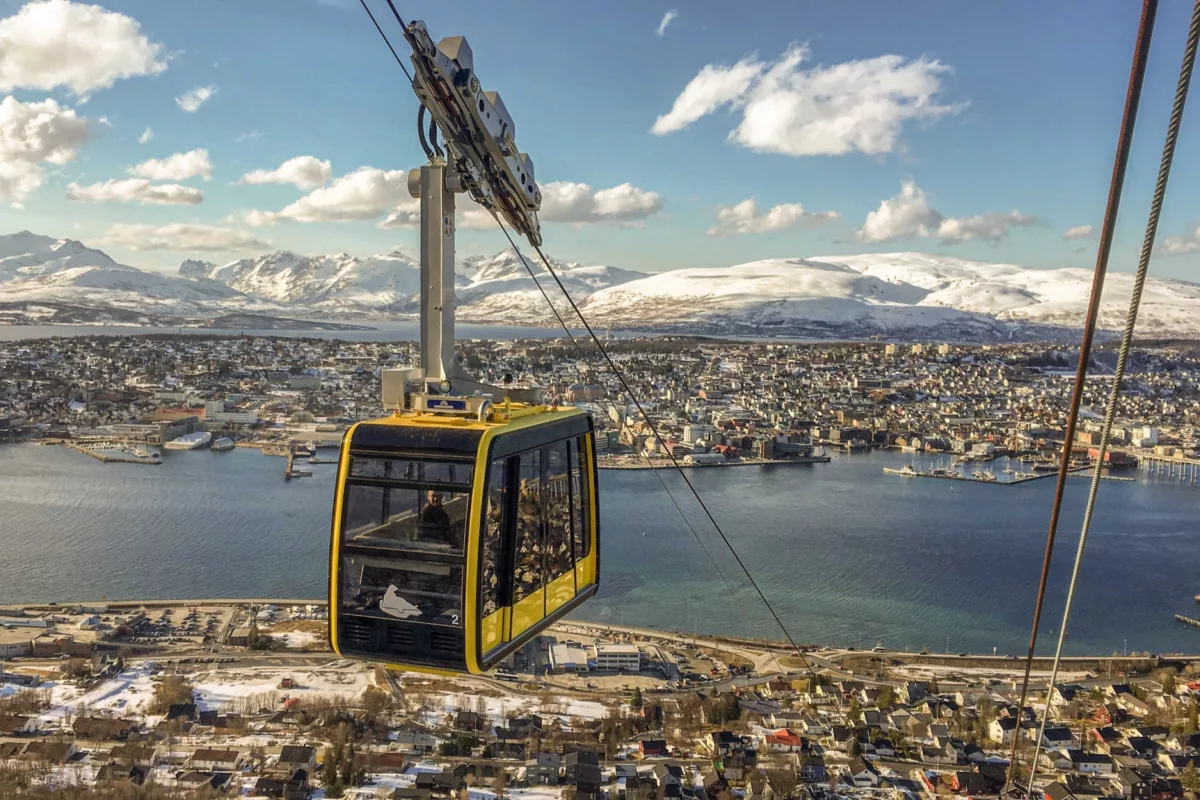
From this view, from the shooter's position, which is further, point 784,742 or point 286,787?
point 784,742

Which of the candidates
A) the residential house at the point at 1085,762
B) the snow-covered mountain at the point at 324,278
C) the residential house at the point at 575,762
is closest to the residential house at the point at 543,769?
the residential house at the point at 575,762

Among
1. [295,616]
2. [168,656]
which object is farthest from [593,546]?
[295,616]

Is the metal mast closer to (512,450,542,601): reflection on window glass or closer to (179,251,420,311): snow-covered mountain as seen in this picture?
(512,450,542,601): reflection on window glass

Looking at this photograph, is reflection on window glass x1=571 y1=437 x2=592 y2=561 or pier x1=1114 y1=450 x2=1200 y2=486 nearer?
reflection on window glass x1=571 y1=437 x2=592 y2=561

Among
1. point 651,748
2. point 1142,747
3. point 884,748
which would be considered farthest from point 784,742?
point 1142,747

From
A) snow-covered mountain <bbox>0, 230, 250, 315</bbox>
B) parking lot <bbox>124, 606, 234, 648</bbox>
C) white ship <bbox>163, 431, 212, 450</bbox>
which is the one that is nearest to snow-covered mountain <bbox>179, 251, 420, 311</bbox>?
snow-covered mountain <bbox>0, 230, 250, 315</bbox>

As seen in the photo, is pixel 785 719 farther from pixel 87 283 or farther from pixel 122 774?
pixel 87 283

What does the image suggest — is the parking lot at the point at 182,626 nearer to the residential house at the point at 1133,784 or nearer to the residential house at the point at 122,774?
the residential house at the point at 122,774
